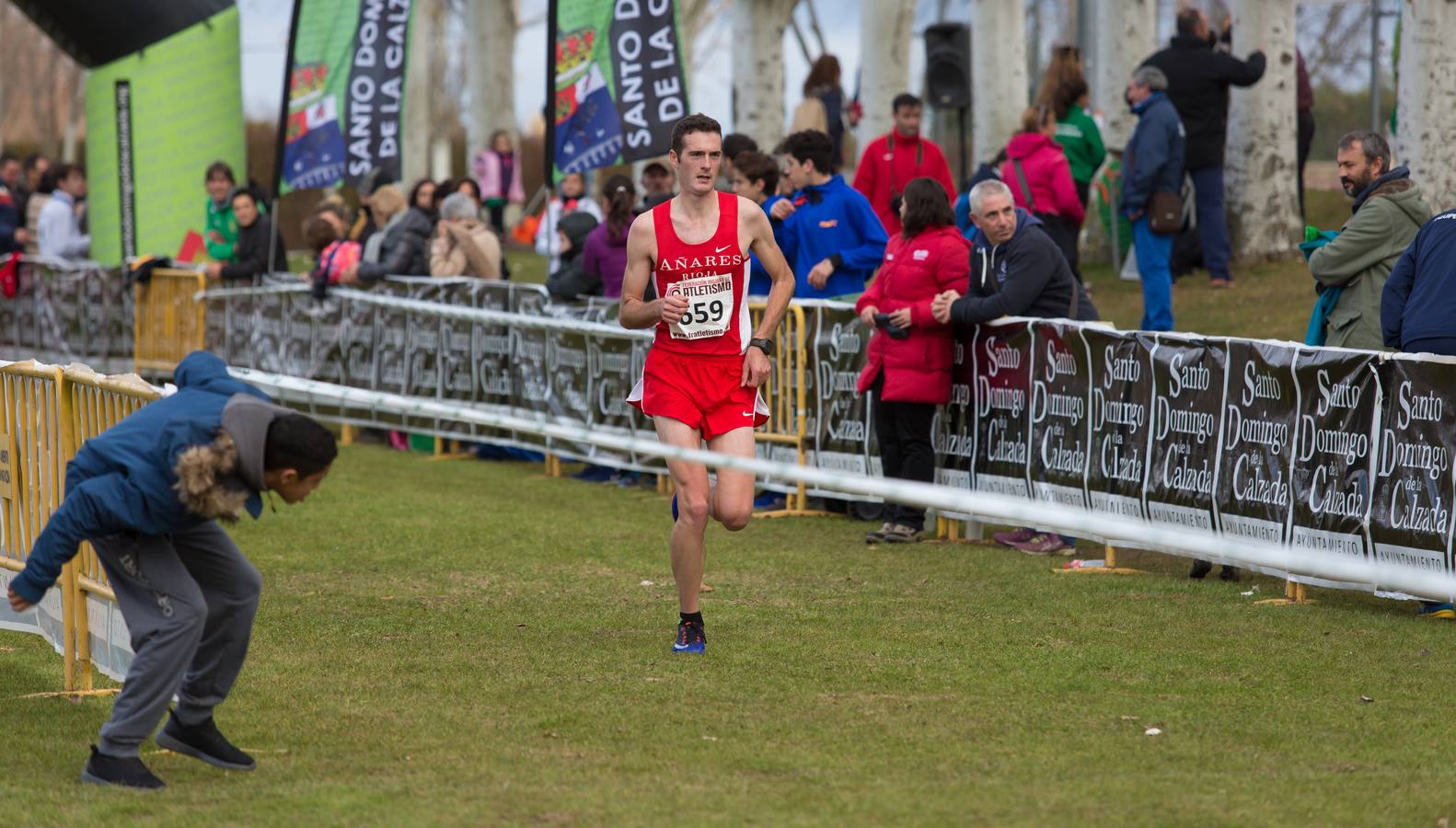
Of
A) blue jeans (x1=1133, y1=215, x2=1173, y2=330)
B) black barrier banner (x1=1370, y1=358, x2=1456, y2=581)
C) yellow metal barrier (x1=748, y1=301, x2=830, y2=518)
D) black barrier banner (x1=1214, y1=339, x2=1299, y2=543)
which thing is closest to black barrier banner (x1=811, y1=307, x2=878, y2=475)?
yellow metal barrier (x1=748, y1=301, x2=830, y2=518)

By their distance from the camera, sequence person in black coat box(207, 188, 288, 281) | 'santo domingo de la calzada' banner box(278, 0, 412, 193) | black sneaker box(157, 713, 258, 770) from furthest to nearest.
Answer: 'santo domingo de la calzada' banner box(278, 0, 412, 193)
person in black coat box(207, 188, 288, 281)
black sneaker box(157, 713, 258, 770)

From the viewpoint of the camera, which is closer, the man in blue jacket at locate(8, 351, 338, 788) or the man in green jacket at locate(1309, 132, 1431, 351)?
the man in blue jacket at locate(8, 351, 338, 788)

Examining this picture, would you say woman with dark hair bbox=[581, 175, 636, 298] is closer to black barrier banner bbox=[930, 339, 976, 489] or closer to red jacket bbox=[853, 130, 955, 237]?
red jacket bbox=[853, 130, 955, 237]

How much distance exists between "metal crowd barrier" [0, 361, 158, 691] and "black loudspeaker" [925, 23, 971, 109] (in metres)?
15.6

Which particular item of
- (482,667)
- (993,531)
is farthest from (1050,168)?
(482,667)

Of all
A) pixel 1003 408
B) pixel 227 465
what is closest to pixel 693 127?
pixel 227 465

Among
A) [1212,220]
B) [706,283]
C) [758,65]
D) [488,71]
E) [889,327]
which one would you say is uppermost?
[488,71]

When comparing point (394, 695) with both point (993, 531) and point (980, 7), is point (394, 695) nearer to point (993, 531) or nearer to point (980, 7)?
point (993, 531)

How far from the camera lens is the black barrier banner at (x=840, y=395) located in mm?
11742

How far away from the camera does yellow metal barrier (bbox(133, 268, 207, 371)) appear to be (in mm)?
18203

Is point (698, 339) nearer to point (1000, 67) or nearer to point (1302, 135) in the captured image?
point (1302, 135)

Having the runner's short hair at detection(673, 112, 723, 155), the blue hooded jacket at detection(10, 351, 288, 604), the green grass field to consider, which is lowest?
the green grass field

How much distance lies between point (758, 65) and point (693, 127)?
16.7 meters

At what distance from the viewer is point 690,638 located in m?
7.95
